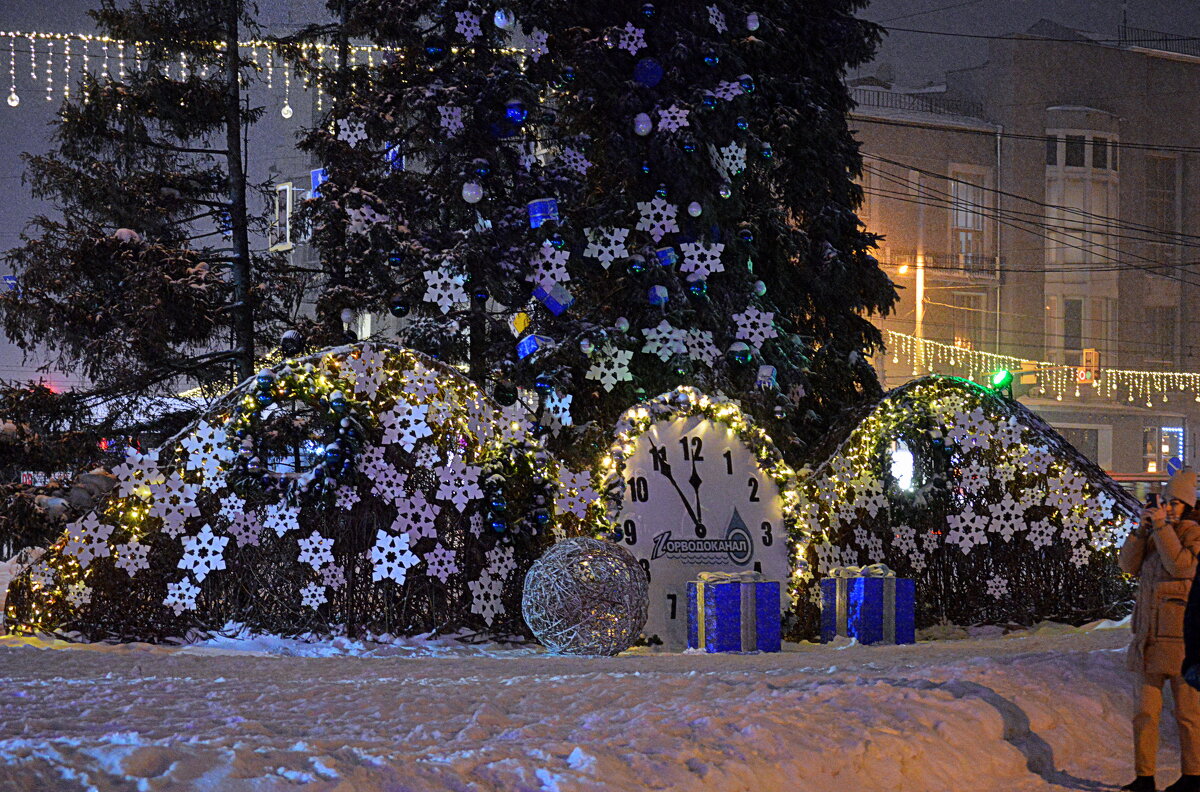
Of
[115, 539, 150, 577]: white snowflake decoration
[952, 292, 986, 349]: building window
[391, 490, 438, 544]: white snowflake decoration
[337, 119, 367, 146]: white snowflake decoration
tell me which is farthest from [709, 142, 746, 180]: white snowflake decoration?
[952, 292, 986, 349]: building window

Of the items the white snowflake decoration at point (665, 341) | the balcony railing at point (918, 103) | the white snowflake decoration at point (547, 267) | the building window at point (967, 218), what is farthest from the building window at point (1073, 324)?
the white snowflake decoration at point (547, 267)

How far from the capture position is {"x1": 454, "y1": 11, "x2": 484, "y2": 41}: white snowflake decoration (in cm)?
1545

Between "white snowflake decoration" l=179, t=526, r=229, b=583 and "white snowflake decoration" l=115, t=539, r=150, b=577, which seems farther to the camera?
"white snowflake decoration" l=179, t=526, r=229, b=583

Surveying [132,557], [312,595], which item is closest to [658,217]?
[312,595]

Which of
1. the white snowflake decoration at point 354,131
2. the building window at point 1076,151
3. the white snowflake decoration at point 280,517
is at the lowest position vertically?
the white snowflake decoration at point 280,517

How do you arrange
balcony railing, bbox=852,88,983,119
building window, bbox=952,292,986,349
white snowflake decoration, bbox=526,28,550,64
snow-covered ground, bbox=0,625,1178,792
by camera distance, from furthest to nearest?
building window, bbox=952,292,986,349, balcony railing, bbox=852,88,983,119, white snowflake decoration, bbox=526,28,550,64, snow-covered ground, bbox=0,625,1178,792

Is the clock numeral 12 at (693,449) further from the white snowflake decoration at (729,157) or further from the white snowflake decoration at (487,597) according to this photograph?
the white snowflake decoration at (729,157)

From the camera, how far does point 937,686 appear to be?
8719 millimetres

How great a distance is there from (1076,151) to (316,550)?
38.9 m

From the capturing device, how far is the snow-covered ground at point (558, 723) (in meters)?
5.95

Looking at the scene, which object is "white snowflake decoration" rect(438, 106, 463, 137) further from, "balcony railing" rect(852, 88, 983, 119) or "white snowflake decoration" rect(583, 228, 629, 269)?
"balcony railing" rect(852, 88, 983, 119)

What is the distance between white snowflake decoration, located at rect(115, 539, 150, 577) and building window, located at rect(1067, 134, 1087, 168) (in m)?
39.3

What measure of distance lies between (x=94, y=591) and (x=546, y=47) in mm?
8203

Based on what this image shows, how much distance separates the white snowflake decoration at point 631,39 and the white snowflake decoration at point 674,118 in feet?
2.87
